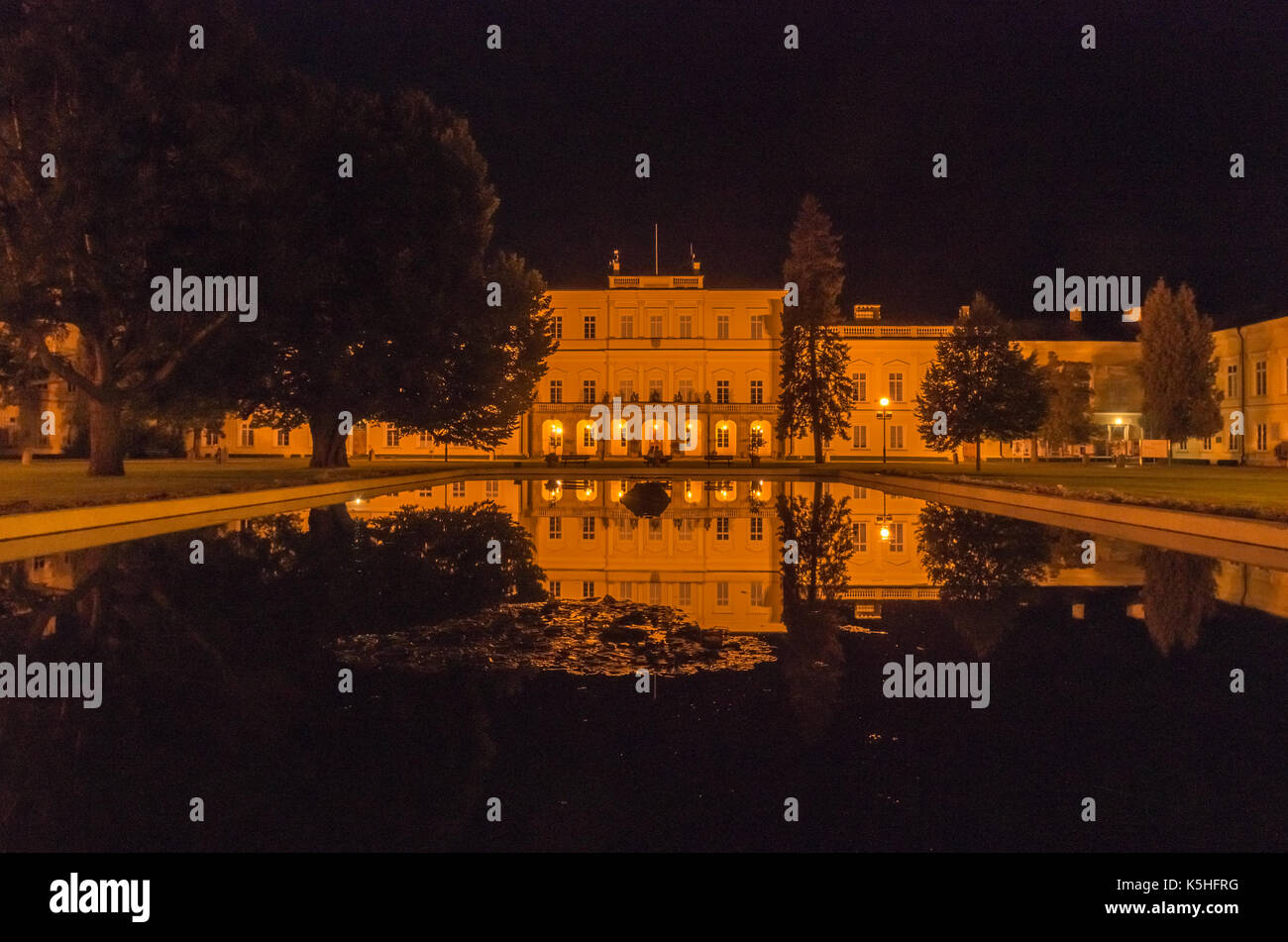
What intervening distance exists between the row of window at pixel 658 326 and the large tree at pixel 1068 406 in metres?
18.2

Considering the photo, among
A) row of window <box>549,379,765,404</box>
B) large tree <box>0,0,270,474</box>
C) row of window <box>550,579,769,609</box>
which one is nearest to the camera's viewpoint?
row of window <box>550,579,769,609</box>

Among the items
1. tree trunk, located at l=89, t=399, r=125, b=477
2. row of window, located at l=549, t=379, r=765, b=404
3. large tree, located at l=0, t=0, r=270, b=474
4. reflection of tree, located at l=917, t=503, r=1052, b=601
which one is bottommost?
reflection of tree, located at l=917, t=503, r=1052, b=601

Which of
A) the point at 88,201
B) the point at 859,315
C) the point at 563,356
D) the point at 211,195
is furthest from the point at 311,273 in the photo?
the point at 859,315

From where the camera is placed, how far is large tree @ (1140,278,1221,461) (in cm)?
4678

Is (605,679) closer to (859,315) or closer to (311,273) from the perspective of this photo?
(311,273)

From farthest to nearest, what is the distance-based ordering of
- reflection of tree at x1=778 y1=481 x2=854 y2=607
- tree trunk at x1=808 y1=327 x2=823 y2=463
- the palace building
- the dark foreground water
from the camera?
the palace building
tree trunk at x1=808 y1=327 x2=823 y2=463
reflection of tree at x1=778 y1=481 x2=854 y2=607
the dark foreground water

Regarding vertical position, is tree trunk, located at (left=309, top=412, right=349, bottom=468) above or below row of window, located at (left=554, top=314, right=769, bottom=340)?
below

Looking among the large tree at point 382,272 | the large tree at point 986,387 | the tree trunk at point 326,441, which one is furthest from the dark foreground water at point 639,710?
the large tree at point 986,387

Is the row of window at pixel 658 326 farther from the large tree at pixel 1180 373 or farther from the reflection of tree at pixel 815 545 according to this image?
the reflection of tree at pixel 815 545

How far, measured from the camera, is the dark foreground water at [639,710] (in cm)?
427

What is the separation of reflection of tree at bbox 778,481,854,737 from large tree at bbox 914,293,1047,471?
18.6 metres

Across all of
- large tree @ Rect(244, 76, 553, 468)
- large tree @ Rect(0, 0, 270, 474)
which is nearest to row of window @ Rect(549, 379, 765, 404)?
large tree @ Rect(244, 76, 553, 468)

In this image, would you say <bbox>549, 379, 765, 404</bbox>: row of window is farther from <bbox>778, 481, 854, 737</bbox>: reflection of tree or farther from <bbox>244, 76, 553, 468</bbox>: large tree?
<bbox>778, 481, 854, 737</bbox>: reflection of tree

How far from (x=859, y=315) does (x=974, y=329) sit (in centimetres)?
2953
